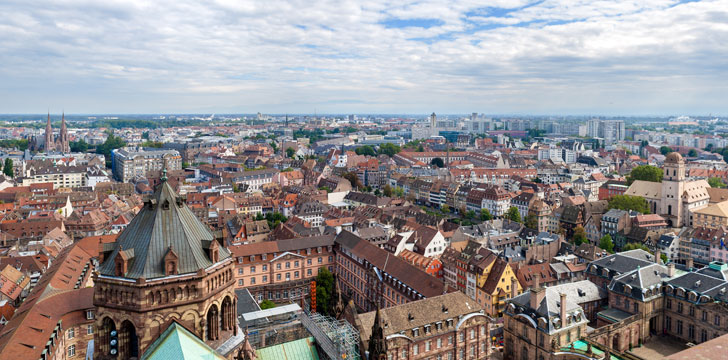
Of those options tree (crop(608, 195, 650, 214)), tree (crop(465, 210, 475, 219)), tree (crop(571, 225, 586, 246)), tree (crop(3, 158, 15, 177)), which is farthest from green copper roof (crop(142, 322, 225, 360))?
tree (crop(3, 158, 15, 177))

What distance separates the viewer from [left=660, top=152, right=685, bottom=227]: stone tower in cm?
11912

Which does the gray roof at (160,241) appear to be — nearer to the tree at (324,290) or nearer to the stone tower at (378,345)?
the stone tower at (378,345)

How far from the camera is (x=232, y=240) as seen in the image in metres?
97.2

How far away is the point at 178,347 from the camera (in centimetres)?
2511

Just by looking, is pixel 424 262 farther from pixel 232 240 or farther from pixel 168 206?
pixel 168 206

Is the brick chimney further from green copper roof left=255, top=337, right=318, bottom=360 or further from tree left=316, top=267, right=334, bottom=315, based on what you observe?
tree left=316, top=267, right=334, bottom=315

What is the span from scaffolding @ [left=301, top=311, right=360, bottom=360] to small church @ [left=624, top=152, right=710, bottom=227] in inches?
4246

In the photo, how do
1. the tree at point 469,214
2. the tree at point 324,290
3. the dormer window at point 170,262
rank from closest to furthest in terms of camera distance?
the dormer window at point 170,262, the tree at point 324,290, the tree at point 469,214

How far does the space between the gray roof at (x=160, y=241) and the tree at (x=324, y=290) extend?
44.2 metres

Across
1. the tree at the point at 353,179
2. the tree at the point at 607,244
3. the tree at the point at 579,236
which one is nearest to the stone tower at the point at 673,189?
the tree at the point at 579,236

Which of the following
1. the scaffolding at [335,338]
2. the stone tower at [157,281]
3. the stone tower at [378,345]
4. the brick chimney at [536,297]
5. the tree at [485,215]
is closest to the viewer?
the stone tower at [157,281]

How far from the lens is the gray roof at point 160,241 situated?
25.6m

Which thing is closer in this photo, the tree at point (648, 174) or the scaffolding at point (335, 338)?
the scaffolding at point (335, 338)

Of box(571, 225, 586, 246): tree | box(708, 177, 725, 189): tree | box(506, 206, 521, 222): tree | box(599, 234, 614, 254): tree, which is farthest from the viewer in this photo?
box(708, 177, 725, 189): tree
